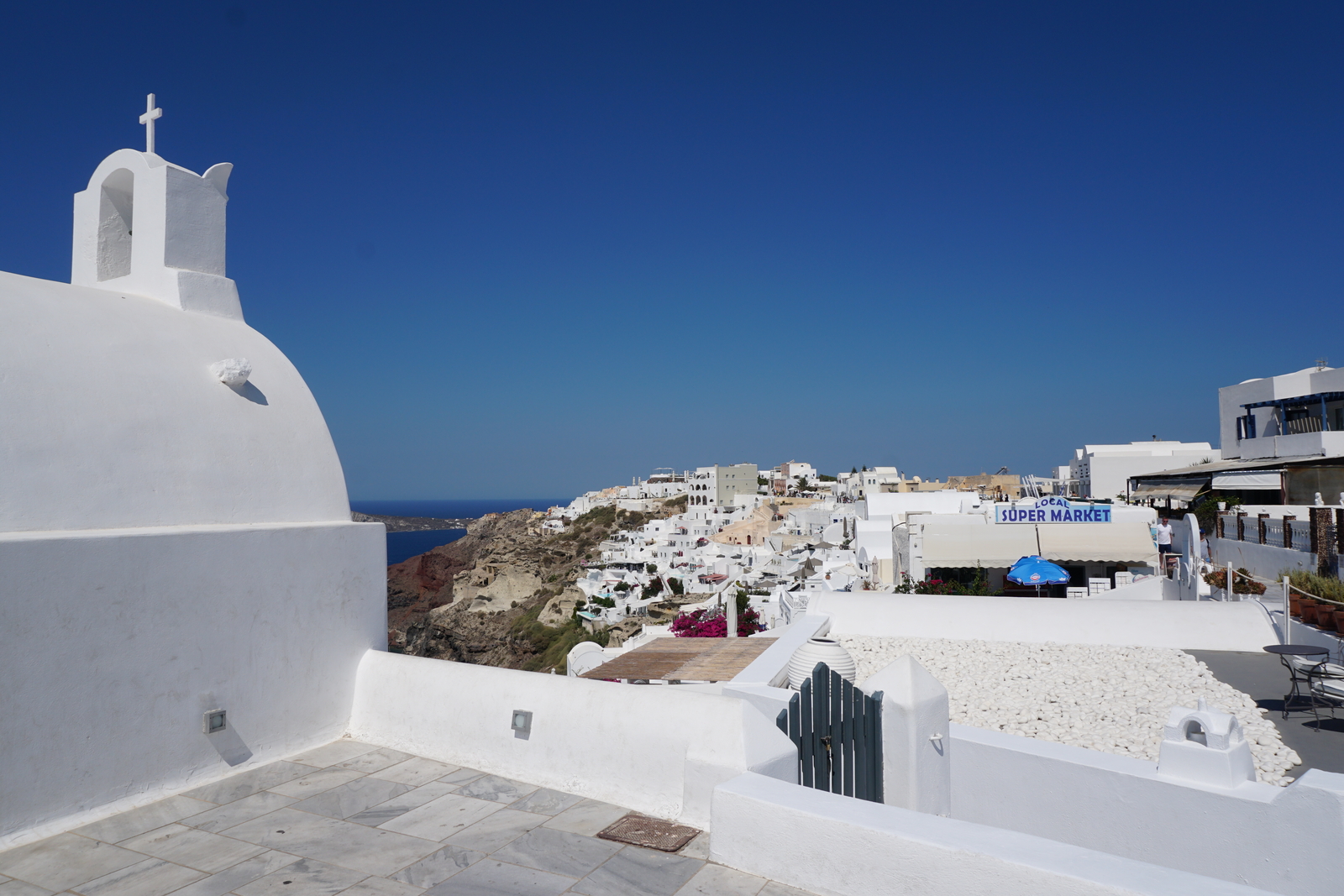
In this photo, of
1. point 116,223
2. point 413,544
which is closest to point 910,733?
point 116,223

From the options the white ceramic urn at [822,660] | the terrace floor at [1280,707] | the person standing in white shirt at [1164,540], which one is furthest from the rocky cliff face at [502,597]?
the white ceramic urn at [822,660]

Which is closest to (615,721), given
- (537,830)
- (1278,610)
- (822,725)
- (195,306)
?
(537,830)

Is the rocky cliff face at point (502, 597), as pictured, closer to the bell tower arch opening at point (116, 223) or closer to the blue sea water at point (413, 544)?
the bell tower arch opening at point (116, 223)

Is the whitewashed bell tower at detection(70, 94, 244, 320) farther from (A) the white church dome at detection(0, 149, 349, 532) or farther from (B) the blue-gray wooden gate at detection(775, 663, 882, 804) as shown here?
(B) the blue-gray wooden gate at detection(775, 663, 882, 804)

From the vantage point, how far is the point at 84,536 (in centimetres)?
449

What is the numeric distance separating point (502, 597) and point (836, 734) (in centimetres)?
5246

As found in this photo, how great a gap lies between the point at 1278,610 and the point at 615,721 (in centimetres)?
1223

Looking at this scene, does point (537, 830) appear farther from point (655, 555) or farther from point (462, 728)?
point (655, 555)

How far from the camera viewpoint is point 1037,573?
16.5 m

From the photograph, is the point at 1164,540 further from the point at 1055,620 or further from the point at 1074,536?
the point at 1055,620

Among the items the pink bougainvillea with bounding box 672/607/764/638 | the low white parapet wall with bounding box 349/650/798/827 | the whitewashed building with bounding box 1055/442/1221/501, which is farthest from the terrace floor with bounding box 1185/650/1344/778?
the whitewashed building with bounding box 1055/442/1221/501

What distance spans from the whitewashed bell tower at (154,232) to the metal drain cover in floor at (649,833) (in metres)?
5.05

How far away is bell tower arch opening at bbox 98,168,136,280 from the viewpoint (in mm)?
6750

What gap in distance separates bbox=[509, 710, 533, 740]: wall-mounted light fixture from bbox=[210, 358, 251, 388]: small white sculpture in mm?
3083
